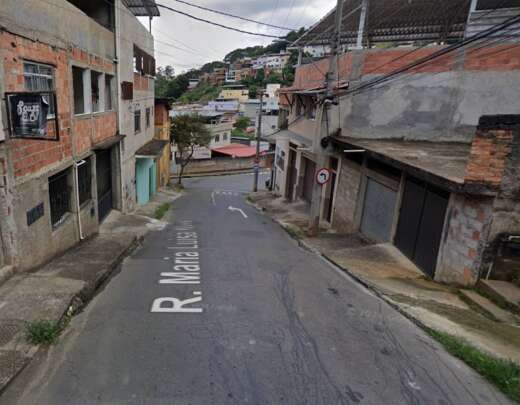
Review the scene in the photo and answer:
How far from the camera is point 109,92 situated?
43.0 feet

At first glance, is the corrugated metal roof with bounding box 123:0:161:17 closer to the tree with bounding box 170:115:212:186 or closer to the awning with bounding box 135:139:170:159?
the awning with bounding box 135:139:170:159

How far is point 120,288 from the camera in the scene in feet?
21.9

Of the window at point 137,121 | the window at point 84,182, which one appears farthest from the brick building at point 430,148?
the window at point 137,121

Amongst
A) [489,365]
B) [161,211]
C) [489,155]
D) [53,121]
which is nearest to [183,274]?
[53,121]

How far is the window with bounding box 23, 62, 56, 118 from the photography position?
21.4ft

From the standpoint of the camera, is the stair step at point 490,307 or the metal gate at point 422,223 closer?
the stair step at point 490,307

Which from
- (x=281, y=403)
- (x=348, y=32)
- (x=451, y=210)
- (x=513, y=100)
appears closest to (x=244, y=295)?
(x=281, y=403)

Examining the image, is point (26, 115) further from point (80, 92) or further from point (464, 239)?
point (464, 239)

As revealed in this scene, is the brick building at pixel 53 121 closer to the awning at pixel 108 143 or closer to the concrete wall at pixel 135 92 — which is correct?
the awning at pixel 108 143

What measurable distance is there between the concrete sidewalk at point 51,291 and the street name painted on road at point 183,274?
1269mm

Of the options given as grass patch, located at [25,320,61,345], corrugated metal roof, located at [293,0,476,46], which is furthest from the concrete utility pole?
grass patch, located at [25,320,61,345]

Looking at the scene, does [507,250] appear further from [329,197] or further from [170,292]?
[329,197]

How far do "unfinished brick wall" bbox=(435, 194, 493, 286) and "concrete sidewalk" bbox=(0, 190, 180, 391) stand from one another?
6.98 metres

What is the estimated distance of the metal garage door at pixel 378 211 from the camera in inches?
399
